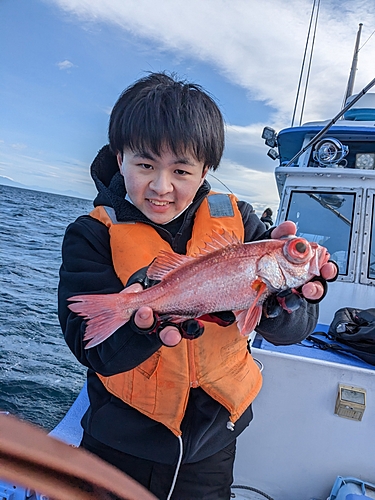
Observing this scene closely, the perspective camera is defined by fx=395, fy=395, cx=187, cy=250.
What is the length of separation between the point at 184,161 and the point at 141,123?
28 centimetres

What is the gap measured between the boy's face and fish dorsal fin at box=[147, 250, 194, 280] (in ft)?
1.05

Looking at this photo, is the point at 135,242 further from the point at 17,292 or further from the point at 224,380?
the point at 17,292

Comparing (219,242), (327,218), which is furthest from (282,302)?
(327,218)

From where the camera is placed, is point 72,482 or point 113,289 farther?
point 113,289

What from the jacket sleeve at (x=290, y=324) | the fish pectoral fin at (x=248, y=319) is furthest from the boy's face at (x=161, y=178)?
the fish pectoral fin at (x=248, y=319)

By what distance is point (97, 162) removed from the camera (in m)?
2.48

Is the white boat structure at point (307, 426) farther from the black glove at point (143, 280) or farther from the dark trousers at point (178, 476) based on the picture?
the black glove at point (143, 280)

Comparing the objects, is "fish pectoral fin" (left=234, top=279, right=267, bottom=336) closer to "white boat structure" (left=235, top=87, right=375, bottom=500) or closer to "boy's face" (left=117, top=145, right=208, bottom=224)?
"boy's face" (left=117, top=145, right=208, bottom=224)

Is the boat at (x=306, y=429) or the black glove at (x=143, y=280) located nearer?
the black glove at (x=143, y=280)

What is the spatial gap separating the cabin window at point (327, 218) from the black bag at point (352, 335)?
3.72 ft

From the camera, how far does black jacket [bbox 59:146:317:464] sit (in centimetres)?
193

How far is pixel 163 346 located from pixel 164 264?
484mm

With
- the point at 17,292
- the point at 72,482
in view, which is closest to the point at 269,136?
the point at 72,482

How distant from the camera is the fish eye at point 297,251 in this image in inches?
68.7
